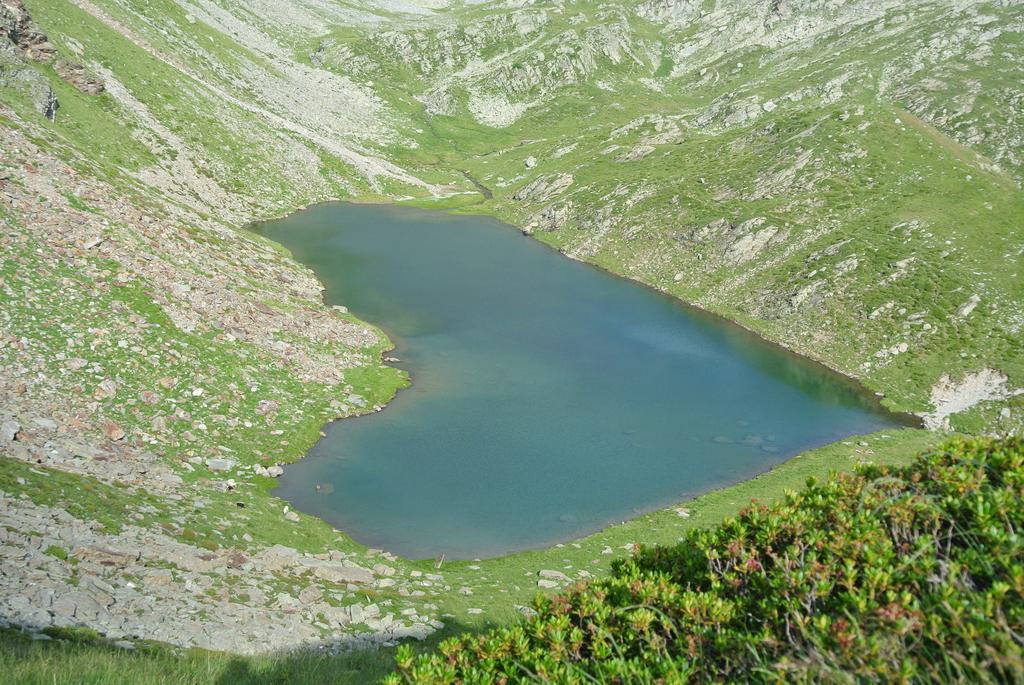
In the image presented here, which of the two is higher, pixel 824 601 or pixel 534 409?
pixel 534 409

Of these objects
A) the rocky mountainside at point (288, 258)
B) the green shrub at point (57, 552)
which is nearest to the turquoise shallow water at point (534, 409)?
the rocky mountainside at point (288, 258)

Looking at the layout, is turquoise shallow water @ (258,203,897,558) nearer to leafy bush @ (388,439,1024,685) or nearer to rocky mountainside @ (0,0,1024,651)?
rocky mountainside @ (0,0,1024,651)

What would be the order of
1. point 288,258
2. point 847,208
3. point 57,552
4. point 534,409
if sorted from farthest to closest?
point 847,208
point 288,258
point 534,409
point 57,552

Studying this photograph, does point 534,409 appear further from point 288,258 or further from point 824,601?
point 824,601

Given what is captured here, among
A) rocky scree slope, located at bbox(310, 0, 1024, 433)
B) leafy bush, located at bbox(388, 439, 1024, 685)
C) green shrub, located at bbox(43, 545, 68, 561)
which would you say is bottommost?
green shrub, located at bbox(43, 545, 68, 561)

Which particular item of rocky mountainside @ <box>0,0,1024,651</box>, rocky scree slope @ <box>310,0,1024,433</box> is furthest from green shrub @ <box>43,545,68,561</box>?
rocky scree slope @ <box>310,0,1024,433</box>

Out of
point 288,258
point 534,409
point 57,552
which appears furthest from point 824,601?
point 288,258

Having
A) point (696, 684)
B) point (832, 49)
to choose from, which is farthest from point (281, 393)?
point (832, 49)
